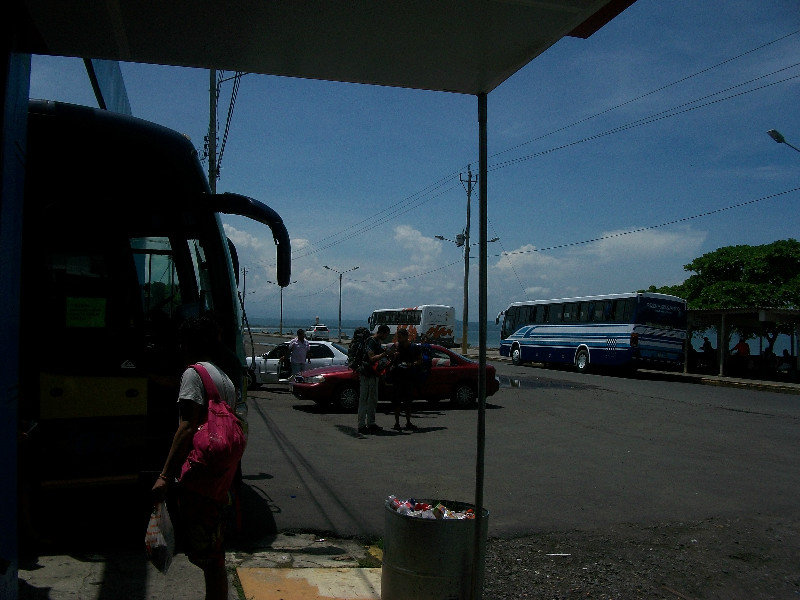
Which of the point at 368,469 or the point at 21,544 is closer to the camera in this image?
the point at 21,544

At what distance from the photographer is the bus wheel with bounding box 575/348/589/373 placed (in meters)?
30.2

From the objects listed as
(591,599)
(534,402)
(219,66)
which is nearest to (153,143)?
(219,66)

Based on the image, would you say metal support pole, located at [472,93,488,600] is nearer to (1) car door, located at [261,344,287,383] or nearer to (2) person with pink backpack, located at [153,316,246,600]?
(2) person with pink backpack, located at [153,316,246,600]

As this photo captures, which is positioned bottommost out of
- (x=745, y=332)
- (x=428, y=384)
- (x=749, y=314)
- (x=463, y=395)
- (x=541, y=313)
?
(x=463, y=395)

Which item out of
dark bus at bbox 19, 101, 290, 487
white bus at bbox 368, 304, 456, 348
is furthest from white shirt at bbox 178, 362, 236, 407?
white bus at bbox 368, 304, 456, 348

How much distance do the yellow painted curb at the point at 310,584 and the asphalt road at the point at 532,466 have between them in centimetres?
97

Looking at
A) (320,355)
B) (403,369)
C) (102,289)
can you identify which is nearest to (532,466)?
(403,369)

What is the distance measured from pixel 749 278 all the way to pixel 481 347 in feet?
132

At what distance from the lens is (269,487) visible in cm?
722

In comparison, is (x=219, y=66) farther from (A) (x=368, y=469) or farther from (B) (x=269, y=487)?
(A) (x=368, y=469)

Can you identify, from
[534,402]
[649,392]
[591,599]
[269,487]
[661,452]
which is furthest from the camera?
[649,392]

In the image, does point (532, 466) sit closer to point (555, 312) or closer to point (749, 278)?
point (555, 312)

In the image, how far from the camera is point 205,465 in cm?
343

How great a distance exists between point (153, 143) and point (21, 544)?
10.4 ft
